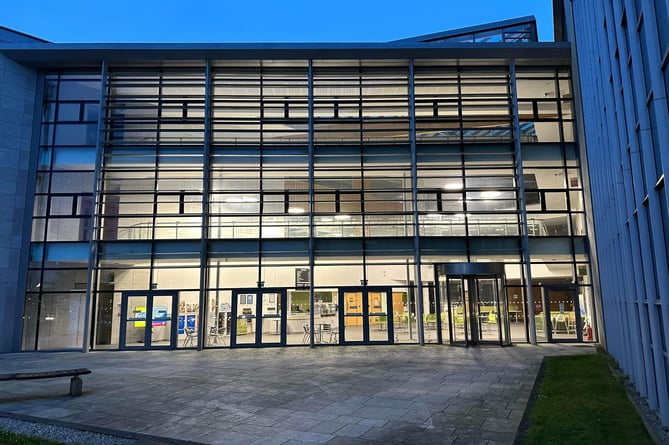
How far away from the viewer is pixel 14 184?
18.5 m

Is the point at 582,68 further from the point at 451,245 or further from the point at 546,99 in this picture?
the point at 451,245

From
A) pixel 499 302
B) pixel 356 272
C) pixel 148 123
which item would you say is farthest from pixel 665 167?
pixel 148 123

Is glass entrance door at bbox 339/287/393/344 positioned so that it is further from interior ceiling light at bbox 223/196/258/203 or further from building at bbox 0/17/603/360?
interior ceiling light at bbox 223/196/258/203

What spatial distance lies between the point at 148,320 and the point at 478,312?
13.1 meters

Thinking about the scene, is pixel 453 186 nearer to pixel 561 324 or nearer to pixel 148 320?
pixel 561 324

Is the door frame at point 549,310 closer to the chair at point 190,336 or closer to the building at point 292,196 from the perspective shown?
the building at point 292,196

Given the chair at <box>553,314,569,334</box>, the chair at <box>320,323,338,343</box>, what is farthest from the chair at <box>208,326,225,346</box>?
the chair at <box>553,314,569,334</box>

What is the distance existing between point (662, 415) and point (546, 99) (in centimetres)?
1626

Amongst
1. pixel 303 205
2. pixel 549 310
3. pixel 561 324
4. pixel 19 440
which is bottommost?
pixel 19 440

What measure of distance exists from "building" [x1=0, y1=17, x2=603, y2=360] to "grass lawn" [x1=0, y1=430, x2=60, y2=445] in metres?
11.2

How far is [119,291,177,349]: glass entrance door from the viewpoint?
18078 millimetres

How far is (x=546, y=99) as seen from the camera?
66.2 feet

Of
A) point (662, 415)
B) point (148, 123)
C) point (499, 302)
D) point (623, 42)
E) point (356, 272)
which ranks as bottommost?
point (662, 415)

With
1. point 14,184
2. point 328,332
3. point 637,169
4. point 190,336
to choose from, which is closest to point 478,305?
point 328,332
